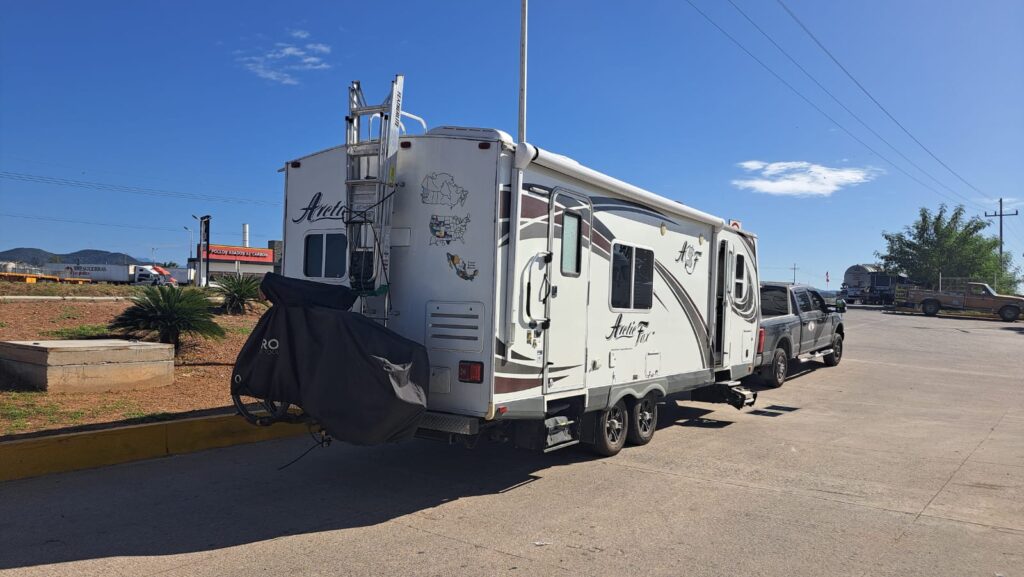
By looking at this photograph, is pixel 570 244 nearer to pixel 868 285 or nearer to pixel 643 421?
pixel 643 421

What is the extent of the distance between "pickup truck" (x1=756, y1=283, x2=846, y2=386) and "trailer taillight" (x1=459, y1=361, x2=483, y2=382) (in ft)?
21.9

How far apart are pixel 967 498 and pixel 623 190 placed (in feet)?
13.2

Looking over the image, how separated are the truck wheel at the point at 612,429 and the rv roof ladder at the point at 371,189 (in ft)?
8.17

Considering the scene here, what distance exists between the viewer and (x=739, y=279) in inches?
395

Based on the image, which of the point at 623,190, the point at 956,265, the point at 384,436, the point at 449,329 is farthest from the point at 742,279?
the point at 956,265

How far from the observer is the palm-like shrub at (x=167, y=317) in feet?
36.2

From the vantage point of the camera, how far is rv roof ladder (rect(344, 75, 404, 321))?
5973mm

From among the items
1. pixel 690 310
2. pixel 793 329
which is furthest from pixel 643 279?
pixel 793 329

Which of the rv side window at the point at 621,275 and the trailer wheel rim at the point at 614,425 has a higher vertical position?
the rv side window at the point at 621,275

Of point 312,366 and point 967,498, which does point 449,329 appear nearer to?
point 312,366

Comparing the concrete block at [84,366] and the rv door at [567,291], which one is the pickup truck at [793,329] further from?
the concrete block at [84,366]

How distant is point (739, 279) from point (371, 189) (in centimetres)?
591

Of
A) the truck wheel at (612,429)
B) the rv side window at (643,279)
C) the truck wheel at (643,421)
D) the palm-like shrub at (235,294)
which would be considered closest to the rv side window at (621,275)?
the rv side window at (643,279)

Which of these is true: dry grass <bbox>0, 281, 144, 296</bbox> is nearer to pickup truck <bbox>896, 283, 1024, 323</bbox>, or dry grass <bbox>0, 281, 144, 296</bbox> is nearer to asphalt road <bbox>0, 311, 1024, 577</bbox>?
asphalt road <bbox>0, 311, 1024, 577</bbox>
